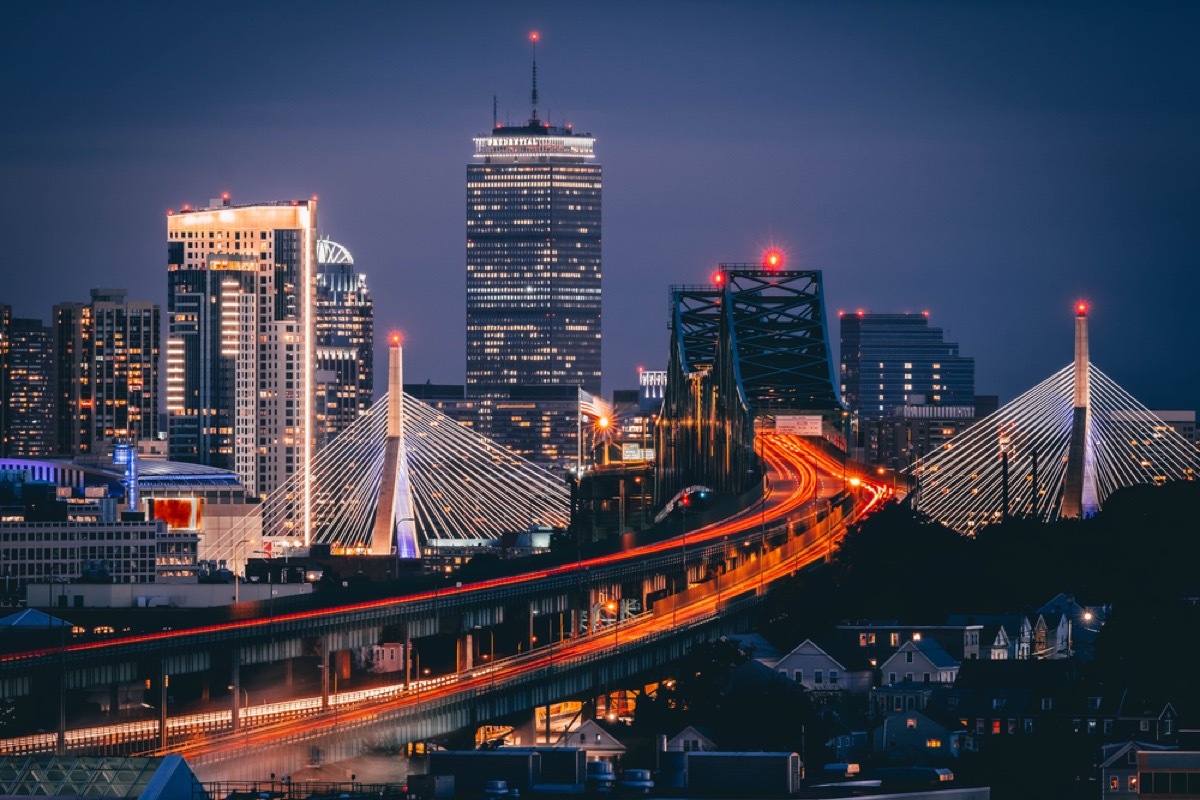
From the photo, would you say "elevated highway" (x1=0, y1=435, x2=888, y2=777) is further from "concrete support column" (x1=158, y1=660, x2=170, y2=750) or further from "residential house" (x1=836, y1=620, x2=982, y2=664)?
"residential house" (x1=836, y1=620, x2=982, y2=664)

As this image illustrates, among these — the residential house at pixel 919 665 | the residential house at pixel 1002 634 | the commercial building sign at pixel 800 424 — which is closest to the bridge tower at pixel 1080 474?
the commercial building sign at pixel 800 424

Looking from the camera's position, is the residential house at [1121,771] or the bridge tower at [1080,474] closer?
the residential house at [1121,771]

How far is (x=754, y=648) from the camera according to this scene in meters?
120

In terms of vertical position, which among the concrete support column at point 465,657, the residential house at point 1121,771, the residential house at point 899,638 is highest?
the residential house at point 899,638

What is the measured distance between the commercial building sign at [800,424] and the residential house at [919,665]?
75230mm

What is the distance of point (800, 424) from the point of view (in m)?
190

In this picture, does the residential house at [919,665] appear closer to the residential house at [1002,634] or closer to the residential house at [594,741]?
the residential house at [1002,634]

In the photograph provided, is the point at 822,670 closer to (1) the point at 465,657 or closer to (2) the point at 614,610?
(1) the point at 465,657

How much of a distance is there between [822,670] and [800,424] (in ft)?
251

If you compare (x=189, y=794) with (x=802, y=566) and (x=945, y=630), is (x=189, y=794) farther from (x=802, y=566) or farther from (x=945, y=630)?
(x=802, y=566)

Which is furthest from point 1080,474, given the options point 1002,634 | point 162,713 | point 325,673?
point 162,713

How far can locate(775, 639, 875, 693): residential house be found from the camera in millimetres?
113750

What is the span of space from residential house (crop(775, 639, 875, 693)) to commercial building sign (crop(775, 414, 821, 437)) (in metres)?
75.3

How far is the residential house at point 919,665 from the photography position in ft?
370
